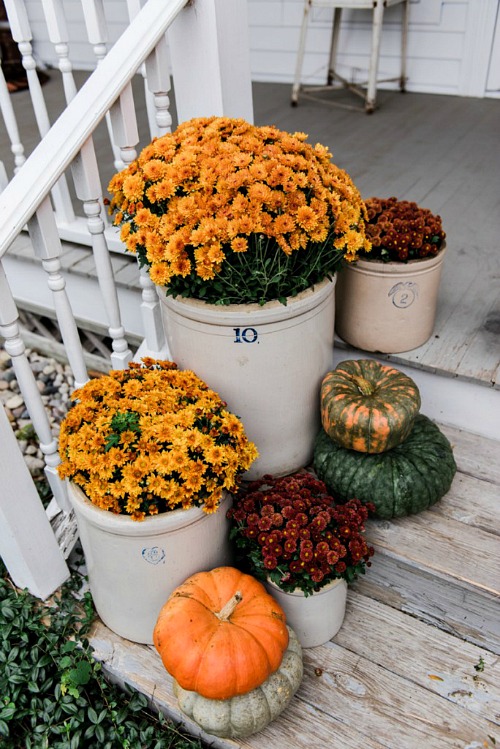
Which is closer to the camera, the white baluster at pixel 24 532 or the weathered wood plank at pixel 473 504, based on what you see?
the white baluster at pixel 24 532

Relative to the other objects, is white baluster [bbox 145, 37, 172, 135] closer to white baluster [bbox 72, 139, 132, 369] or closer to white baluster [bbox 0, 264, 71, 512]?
white baluster [bbox 72, 139, 132, 369]

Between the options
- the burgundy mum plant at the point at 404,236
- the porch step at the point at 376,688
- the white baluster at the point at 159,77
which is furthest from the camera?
the burgundy mum plant at the point at 404,236

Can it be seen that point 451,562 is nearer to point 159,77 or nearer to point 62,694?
point 62,694

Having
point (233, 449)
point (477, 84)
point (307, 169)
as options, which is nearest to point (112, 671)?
point (233, 449)

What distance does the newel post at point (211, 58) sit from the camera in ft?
5.41

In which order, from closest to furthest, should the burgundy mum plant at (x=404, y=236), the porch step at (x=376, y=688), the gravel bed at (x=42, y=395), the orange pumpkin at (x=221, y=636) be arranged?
1. the orange pumpkin at (x=221, y=636)
2. the porch step at (x=376, y=688)
3. the burgundy mum plant at (x=404, y=236)
4. the gravel bed at (x=42, y=395)

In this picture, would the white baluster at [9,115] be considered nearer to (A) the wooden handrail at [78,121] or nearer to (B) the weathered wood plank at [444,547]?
(A) the wooden handrail at [78,121]

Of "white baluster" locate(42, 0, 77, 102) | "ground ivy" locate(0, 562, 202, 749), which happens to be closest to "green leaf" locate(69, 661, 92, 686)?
"ground ivy" locate(0, 562, 202, 749)

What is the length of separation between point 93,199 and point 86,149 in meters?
0.12

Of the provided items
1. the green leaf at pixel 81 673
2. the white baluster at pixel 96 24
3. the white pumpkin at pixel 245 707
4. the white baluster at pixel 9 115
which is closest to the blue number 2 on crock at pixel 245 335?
the white baluster at pixel 96 24

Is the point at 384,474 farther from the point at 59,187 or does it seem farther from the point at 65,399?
the point at 65,399

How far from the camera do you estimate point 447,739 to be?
1357 mm

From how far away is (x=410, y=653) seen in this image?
152 cm

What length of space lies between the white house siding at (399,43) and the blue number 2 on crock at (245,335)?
2768mm
